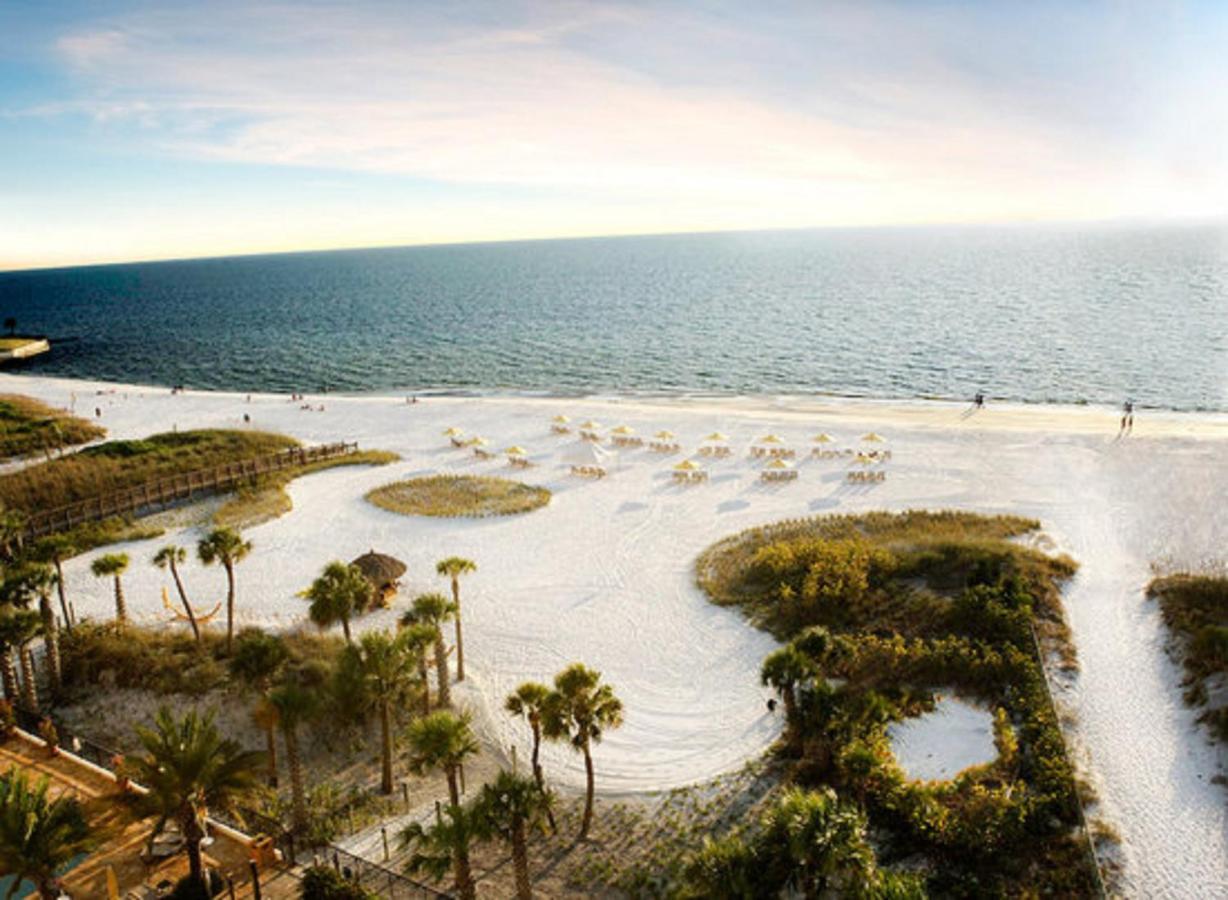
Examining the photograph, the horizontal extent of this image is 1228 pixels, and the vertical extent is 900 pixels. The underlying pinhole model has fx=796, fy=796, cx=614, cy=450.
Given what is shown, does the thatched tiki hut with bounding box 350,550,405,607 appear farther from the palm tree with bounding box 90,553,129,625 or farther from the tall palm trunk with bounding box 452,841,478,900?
the tall palm trunk with bounding box 452,841,478,900

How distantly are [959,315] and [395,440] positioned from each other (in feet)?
296

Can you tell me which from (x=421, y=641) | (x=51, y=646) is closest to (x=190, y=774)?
(x=421, y=641)

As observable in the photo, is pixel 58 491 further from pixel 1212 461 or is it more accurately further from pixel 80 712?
pixel 1212 461

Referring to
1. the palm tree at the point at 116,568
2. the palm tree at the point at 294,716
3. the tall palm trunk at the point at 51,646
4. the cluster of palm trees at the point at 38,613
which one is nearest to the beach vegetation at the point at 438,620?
the palm tree at the point at 294,716

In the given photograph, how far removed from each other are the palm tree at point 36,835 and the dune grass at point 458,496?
24.4 m

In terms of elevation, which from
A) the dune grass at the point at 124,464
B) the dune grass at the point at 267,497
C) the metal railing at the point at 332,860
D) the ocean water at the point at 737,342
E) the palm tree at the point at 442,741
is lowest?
the metal railing at the point at 332,860

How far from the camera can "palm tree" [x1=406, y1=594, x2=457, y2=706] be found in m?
21.7

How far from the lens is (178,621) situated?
89.8 feet

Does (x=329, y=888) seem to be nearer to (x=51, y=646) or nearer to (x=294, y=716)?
(x=294, y=716)

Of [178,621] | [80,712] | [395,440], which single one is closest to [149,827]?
[80,712]

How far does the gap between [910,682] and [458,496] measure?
24.5 meters

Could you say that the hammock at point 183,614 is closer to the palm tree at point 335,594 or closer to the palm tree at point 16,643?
the palm tree at point 16,643

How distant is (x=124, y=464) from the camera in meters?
44.0

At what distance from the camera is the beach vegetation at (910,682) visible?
51.5 feet
